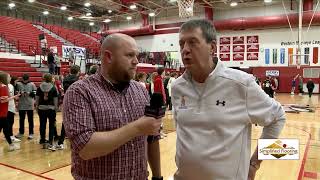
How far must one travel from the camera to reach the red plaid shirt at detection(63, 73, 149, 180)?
5.34 ft

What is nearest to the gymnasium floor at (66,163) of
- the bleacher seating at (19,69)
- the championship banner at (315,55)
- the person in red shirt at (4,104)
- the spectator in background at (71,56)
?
the person in red shirt at (4,104)

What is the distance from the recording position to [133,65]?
72.5 inches

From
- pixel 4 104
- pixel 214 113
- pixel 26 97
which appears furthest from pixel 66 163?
pixel 214 113

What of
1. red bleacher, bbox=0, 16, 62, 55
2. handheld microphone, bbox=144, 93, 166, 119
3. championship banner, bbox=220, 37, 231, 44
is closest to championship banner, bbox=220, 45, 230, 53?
championship banner, bbox=220, 37, 231, 44

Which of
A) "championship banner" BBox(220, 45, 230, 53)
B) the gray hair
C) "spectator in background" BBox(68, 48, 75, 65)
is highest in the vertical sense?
"championship banner" BBox(220, 45, 230, 53)

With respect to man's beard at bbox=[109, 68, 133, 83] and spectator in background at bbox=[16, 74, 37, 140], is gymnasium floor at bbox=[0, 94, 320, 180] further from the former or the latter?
man's beard at bbox=[109, 68, 133, 83]

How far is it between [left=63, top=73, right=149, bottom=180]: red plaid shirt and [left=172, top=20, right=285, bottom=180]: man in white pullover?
30cm

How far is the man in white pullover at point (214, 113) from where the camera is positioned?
5.95 feet

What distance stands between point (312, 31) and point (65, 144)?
2050 cm

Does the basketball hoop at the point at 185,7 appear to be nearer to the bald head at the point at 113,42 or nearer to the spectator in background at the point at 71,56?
the spectator in background at the point at 71,56

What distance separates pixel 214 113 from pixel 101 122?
64cm

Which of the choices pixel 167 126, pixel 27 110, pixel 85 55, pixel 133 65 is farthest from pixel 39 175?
pixel 85 55

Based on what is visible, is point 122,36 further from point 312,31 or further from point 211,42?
point 312,31

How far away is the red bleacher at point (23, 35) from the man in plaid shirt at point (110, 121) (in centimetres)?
1977
